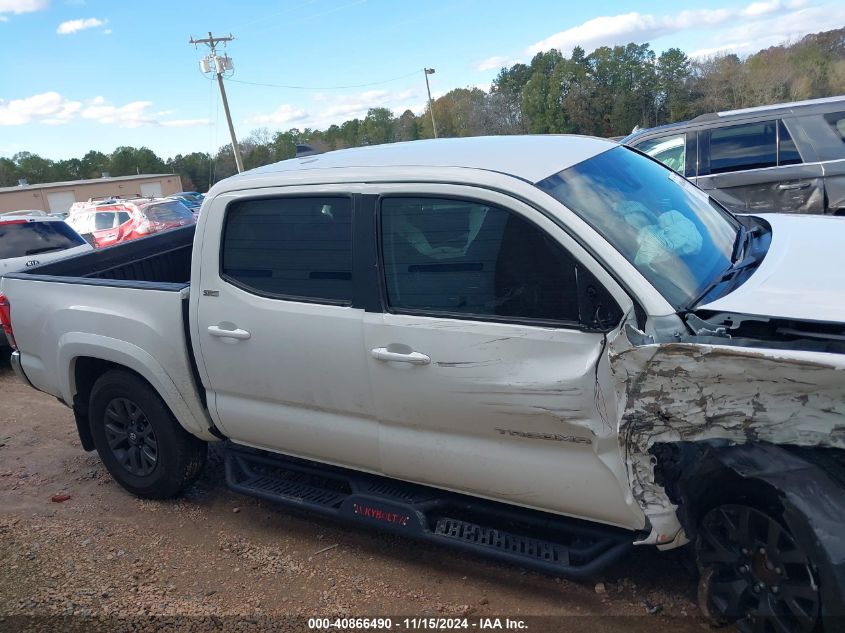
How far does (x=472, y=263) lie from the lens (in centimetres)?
290

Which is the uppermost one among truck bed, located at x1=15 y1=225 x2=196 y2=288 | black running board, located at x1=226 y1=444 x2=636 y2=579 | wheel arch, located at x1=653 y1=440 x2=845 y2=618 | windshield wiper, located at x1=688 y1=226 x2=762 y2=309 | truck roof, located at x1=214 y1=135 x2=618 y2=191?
truck roof, located at x1=214 y1=135 x2=618 y2=191

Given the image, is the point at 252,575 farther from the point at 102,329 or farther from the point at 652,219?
the point at 652,219

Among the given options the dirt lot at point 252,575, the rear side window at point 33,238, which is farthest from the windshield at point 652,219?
the rear side window at point 33,238

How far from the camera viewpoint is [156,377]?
3.83 metres

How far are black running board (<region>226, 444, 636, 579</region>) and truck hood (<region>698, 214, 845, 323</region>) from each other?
104 cm

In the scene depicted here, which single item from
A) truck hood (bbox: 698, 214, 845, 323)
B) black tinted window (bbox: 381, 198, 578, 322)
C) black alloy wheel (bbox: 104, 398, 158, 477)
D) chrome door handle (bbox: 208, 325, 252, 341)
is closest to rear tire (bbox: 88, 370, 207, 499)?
black alloy wheel (bbox: 104, 398, 158, 477)

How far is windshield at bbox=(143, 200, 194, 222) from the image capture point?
51.4 feet

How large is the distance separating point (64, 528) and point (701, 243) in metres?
3.94

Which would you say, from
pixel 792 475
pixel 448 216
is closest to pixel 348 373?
pixel 448 216

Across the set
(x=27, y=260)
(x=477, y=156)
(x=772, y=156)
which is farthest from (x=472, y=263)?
(x=27, y=260)

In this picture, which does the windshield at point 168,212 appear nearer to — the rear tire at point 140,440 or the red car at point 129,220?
the red car at point 129,220

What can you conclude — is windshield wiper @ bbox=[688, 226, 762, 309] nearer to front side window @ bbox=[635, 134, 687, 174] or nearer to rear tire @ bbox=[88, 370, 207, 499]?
rear tire @ bbox=[88, 370, 207, 499]

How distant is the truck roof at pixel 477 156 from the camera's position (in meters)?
2.98

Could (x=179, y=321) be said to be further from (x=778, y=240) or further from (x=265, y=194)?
(x=778, y=240)
